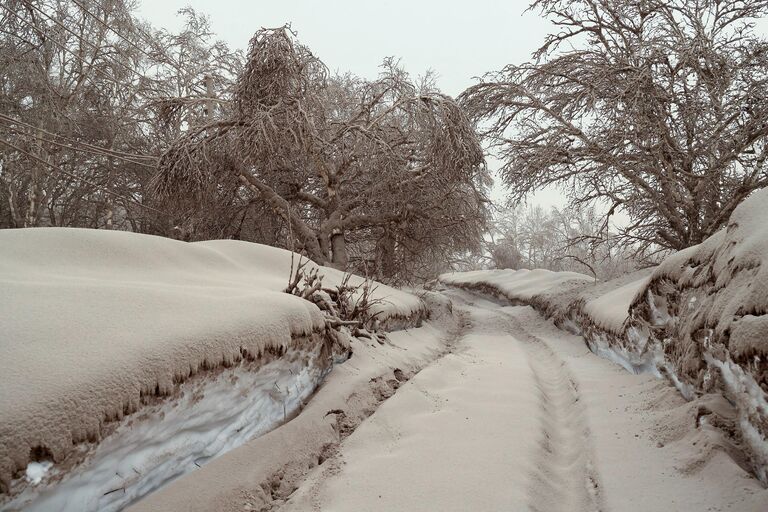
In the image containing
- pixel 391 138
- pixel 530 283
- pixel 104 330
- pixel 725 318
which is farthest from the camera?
pixel 530 283

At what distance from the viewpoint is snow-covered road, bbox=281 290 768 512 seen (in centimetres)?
230

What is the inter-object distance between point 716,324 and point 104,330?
3.46 metres

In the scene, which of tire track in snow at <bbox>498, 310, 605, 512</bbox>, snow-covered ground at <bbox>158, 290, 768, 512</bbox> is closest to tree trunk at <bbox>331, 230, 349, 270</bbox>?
snow-covered ground at <bbox>158, 290, 768, 512</bbox>

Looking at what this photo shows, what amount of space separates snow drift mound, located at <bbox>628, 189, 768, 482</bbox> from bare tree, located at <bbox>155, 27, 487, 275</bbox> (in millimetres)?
5649

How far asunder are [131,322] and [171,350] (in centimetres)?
32

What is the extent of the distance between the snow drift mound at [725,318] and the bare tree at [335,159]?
565 cm

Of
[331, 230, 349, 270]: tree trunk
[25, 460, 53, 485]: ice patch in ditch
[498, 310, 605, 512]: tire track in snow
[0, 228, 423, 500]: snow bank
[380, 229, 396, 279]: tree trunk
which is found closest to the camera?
[25, 460, 53, 485]: ice patch in ditch

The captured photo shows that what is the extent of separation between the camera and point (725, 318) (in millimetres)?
2492

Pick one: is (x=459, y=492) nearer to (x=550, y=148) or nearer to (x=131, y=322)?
(x=131, y=322)

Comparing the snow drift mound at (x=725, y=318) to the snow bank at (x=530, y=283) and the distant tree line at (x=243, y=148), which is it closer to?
the distant tree line at (x=243, y=148)

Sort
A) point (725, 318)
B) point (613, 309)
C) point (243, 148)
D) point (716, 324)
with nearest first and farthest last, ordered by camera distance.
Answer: point (725, 318) → point (716, 324) → point (613, 309) → point (243, 148)

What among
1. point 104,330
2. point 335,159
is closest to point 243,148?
point 335,159

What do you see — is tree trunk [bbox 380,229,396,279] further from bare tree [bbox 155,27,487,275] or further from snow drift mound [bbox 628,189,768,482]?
snow drift mound [bbox 628,189,768,482]

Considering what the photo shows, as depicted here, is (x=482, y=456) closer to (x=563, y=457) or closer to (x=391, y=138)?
(x=563, y=457)
